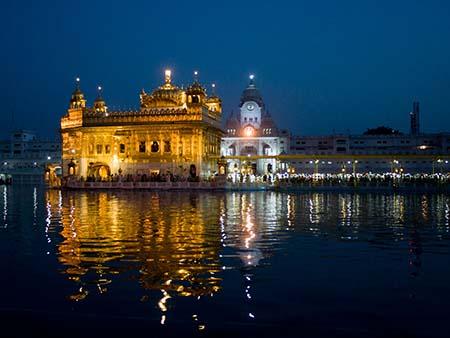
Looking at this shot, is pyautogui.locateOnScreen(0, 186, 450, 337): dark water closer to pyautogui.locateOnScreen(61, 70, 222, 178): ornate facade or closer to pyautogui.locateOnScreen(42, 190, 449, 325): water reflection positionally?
pyautogui.locateOnScreen(42, 190, 449, 325): water reflection

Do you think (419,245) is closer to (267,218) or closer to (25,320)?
(267,218)

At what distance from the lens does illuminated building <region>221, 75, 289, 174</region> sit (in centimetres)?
7731

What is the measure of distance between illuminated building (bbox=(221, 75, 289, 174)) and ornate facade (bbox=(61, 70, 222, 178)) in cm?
1497

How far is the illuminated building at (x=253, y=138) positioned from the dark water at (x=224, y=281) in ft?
198

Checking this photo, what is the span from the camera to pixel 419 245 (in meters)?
13.3

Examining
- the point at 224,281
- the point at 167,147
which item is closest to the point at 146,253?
the point at 224,281

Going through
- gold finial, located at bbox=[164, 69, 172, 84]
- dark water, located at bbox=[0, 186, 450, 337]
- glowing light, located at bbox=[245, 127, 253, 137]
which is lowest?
dark water, located at bbox=[0, 186, 450, 337]

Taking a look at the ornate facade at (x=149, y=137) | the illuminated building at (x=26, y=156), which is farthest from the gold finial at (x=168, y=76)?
the illuminated building at (x=26, y=156)

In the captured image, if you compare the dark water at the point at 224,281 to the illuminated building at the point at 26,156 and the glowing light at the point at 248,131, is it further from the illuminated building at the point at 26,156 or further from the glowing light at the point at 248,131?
the illuminated building at the point at 26,156

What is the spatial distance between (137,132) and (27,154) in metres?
51.7

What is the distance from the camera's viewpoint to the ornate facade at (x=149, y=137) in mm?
55312

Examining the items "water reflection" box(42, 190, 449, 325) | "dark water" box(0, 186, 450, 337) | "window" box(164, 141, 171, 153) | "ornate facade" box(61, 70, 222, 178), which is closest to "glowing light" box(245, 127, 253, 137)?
"ornate facade" box(61, 70, 222, 178)

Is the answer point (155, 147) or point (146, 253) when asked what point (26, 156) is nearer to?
point (155, 147)

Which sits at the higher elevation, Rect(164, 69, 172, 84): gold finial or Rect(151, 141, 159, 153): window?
Rect(164, 69, 172, 84): gold finial
